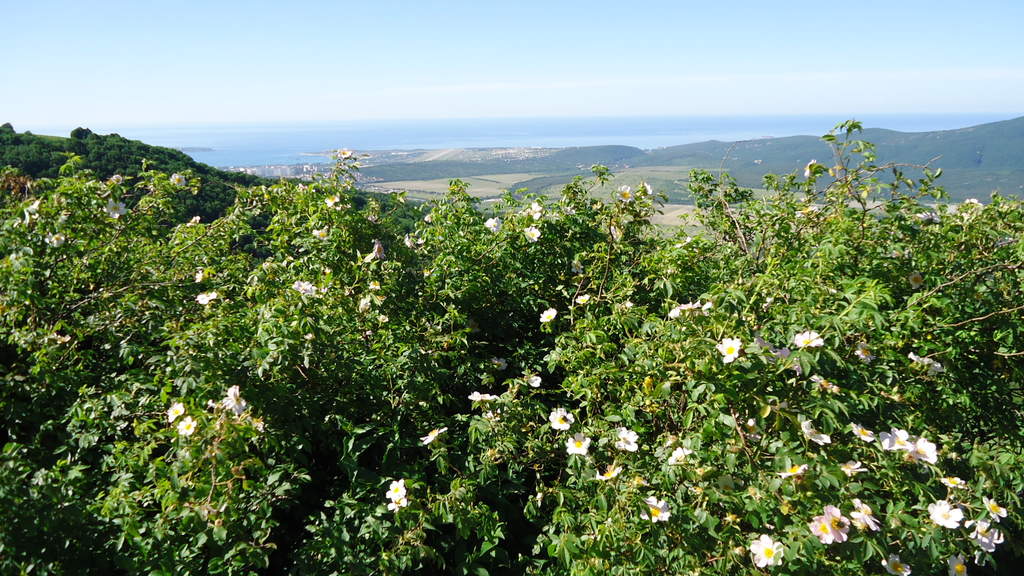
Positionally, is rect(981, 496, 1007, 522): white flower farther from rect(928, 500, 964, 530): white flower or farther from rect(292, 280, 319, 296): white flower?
rect(292, 280, 319, 296): white flower

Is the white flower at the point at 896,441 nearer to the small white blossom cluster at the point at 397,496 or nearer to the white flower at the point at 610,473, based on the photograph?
the white flower at the point at 610,473

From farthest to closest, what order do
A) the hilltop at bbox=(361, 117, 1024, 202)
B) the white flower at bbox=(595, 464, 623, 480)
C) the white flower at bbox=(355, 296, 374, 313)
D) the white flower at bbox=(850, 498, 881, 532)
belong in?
the hilltop at bbox=(361, 117, 1024, 202) < the white flower at bbox=(355, 296, 374, 313) < the white flower at bbox=(595, 464, 623, 480) < the white flower at bbox=(850, 498, 881, 532)

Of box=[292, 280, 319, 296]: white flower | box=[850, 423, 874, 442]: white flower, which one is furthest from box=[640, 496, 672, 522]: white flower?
box=[292, 280, 319, 296]: white flower

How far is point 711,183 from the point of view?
5082mm

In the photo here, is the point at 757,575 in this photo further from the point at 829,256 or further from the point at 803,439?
the point at 829,256

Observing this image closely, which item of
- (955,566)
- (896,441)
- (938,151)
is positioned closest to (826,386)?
(896,441)

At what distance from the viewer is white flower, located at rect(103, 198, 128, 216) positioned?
304 cm

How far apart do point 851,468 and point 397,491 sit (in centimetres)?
164

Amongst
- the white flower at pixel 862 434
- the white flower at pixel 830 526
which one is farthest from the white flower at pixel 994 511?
the white flower at pixel 830 526

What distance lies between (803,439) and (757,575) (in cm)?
49

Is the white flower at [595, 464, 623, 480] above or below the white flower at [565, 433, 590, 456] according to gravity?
below

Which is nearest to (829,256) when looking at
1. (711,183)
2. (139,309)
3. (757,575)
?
(757,575)

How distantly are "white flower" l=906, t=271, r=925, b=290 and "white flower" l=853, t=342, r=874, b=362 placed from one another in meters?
0.81

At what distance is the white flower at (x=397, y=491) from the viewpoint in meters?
1.99
